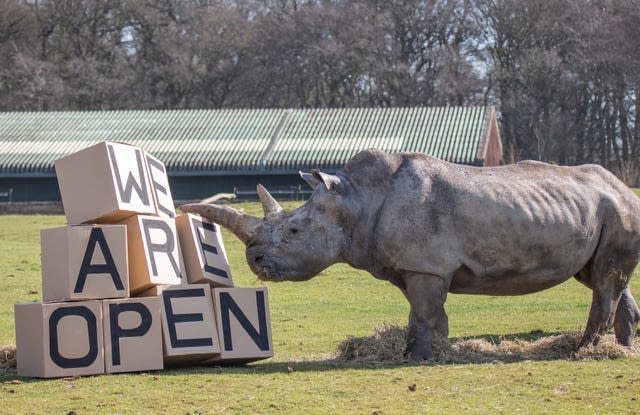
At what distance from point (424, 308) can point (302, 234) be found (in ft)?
4.86

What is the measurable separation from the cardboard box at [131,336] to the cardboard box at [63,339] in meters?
0.10

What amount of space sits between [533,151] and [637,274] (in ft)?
128

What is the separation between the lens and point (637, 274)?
2273 cm

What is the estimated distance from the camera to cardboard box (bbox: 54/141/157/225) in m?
13.1

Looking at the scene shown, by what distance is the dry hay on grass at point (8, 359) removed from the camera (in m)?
13.2

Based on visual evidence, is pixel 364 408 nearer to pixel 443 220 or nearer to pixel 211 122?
pixel 443 220

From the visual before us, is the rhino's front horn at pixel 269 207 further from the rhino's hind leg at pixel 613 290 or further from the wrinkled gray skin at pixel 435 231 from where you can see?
the rhino's hind leg at pixel 613 290

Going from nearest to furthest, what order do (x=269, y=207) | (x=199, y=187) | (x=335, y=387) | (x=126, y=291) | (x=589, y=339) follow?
1. (x=335, y=387)
2. (x=126, y=291)
3. (x=269, y=207)
4. (x=589, y=339)
5. (x=199, y=187)

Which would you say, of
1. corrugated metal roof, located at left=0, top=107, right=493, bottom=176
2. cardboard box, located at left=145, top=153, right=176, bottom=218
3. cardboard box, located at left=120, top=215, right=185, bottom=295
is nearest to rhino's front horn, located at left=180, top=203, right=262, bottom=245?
cardboard box, located at left=145, top=153, right=176, bottom=218

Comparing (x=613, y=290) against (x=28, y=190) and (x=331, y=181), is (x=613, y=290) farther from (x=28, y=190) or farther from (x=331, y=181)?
(x=28, y=190)

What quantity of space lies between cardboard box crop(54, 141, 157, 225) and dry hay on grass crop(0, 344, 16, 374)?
1.59 metres

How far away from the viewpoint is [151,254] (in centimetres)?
1315

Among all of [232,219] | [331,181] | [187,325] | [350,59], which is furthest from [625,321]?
[350,59]

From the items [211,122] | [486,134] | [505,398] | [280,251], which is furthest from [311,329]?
[211,122]
